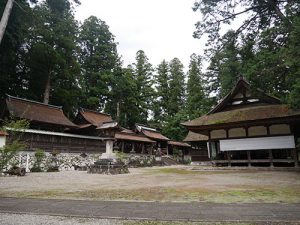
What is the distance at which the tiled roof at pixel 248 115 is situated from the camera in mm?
16703

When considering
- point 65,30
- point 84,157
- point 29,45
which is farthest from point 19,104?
point 65,30

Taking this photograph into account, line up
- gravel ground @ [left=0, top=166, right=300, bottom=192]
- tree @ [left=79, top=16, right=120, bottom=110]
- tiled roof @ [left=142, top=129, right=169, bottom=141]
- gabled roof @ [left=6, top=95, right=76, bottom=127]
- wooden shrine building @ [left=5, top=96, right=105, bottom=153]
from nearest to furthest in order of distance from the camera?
1. gravel ground @ [left=0, top=166, right=300, bottom=192]
2. wooden shrine building @ [left=5, top=96, right=105, bottom=153]
3. gabled roof @ [left=6, top=95, right=76, bottom=127]
4. tiled roof @ [left=142, top=129, right=169, bottom=141]
5. tree @ [left=79, top=16, right=120, bottom=110]

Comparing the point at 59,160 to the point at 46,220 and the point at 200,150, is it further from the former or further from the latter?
the point at 46,220

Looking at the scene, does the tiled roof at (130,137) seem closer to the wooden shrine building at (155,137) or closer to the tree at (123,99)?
the wooden shrine building at (155,137)

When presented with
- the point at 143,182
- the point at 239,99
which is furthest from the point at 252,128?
the point at 143,182

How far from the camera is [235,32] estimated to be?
1356cm

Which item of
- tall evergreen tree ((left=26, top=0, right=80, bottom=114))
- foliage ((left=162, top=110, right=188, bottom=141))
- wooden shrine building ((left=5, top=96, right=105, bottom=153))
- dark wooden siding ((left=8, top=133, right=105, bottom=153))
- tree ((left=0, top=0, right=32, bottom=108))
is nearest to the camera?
dark wooden siding ((left=8, top=133, right=105, bottom=153))

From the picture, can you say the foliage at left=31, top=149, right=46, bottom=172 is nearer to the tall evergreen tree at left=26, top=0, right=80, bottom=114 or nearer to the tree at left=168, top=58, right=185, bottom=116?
the tall evergreen tree at left=26, top=0, right=80, bottom=114

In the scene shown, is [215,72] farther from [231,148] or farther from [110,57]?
[231,148]

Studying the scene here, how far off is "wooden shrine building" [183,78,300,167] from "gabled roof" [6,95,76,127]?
13.4 metres

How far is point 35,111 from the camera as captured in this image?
2419 centimetres

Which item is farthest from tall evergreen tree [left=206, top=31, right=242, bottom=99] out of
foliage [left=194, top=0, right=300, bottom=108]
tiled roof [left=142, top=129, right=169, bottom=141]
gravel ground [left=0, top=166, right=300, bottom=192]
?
tiled roof [left=142, top=129, right=169, bottom=141]

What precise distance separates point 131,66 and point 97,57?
9.87 meters

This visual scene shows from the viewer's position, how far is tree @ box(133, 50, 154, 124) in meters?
45.2
